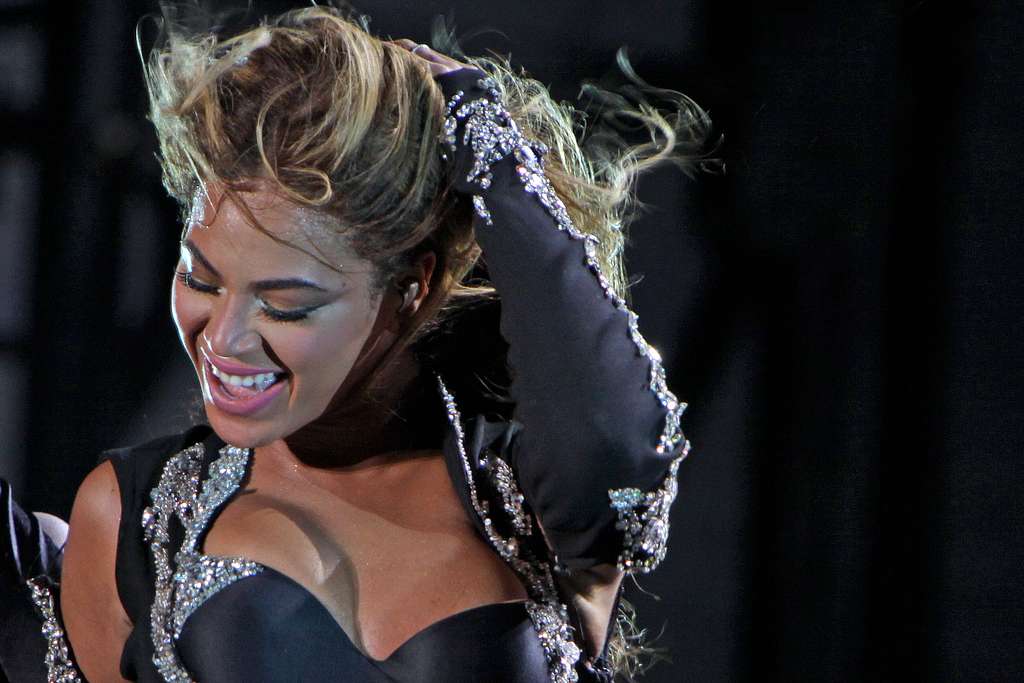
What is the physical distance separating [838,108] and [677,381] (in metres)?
0.38

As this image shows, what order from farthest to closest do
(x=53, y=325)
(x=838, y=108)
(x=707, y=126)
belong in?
1. (x=838, y=108)
2. (x=53, y=325)
3. (x=707, y=126)

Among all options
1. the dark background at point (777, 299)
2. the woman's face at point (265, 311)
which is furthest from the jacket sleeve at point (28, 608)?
the dark background at point (777, 299)

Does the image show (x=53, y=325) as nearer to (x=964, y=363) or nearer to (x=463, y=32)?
(x=463, y=32)

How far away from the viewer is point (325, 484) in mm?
891

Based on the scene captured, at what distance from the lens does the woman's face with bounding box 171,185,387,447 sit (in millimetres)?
765

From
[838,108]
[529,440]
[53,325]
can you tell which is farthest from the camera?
[838,108]

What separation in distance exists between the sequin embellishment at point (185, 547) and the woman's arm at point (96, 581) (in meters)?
0.04

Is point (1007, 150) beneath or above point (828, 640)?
above

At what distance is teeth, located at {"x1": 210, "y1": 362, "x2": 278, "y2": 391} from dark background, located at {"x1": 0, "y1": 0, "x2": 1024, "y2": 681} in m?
0.61

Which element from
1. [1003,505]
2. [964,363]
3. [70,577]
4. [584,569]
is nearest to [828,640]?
[1003,505]

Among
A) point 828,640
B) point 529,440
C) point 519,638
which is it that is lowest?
point 828,640

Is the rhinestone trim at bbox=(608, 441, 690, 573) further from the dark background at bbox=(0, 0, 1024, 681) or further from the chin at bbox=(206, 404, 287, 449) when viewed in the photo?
the dark background at bbox=(0, 0, 1024, 681)

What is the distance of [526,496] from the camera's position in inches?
34.2

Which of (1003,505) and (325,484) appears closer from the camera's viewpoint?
(325,484)
